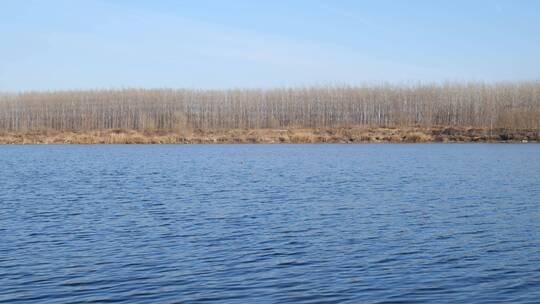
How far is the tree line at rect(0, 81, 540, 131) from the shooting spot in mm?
115000

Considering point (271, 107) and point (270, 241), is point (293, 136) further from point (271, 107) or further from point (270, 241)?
point (270, 241)

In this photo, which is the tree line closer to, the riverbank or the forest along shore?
the forest along shore

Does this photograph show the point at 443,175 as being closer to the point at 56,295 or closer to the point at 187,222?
the point at 187,222

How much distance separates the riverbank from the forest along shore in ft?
0.54

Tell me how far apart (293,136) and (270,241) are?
8113cm

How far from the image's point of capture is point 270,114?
404ft

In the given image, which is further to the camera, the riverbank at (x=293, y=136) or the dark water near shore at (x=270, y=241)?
the riverbank at (x=293, y=136)

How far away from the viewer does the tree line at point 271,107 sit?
11500 centimetres

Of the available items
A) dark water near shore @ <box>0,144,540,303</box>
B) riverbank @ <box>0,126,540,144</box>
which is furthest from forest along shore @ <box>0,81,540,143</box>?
dark water near shore @ <box>0,144,540,303</box>

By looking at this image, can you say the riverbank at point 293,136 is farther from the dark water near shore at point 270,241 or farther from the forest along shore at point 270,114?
the dark water near shore at point 270,241

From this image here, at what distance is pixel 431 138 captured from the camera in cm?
9438

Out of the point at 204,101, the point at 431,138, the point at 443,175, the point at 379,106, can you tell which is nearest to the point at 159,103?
the point at 204,101

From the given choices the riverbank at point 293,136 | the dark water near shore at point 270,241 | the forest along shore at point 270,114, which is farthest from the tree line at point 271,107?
the dark water near shore at point 270,241

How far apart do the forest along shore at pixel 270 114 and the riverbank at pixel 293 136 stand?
0.54 ft
